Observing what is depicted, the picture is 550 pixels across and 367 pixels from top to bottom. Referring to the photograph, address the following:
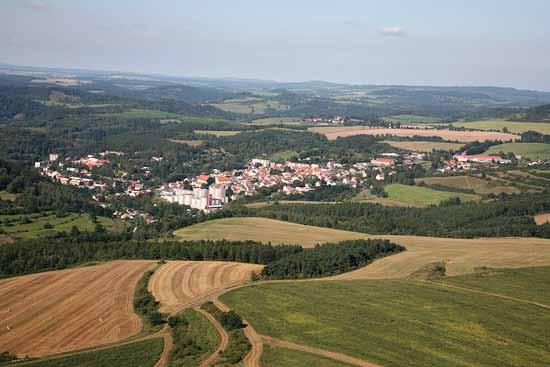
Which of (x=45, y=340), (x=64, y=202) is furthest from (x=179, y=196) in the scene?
(x=45, y=340)

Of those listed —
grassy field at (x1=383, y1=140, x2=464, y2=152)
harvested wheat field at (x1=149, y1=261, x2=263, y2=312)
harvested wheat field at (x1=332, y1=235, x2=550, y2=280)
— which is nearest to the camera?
harvested wheat field at (x1=149, y1=261, x2=263, y2=312)

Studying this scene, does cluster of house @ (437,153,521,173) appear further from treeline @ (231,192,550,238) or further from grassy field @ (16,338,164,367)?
grassy field @ (16,338,164,367)

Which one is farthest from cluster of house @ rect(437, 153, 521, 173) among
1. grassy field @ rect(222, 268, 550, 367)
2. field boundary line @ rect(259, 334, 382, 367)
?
field boundary line @ rect(259, 334, 382, 367)

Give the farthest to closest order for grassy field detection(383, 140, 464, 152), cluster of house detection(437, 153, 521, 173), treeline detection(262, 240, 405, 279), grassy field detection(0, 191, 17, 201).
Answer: grassy field detection(383, 140, 464, 152) < cluster of house detection(437, 153, 521, 173) < grassy field detection(0, 191, 17, 201) < treeline detection(262, 240, 405, 279)

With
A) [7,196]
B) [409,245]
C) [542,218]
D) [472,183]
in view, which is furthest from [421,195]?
[7,196]

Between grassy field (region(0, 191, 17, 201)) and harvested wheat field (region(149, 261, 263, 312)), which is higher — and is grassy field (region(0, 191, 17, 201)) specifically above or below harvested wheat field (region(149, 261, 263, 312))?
below

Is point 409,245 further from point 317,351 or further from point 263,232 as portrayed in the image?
point 317,351

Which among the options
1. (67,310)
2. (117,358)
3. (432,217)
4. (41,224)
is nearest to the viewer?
(117,358)

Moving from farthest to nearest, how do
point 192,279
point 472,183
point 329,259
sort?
point 472,183
point 329,259
point 192,279
